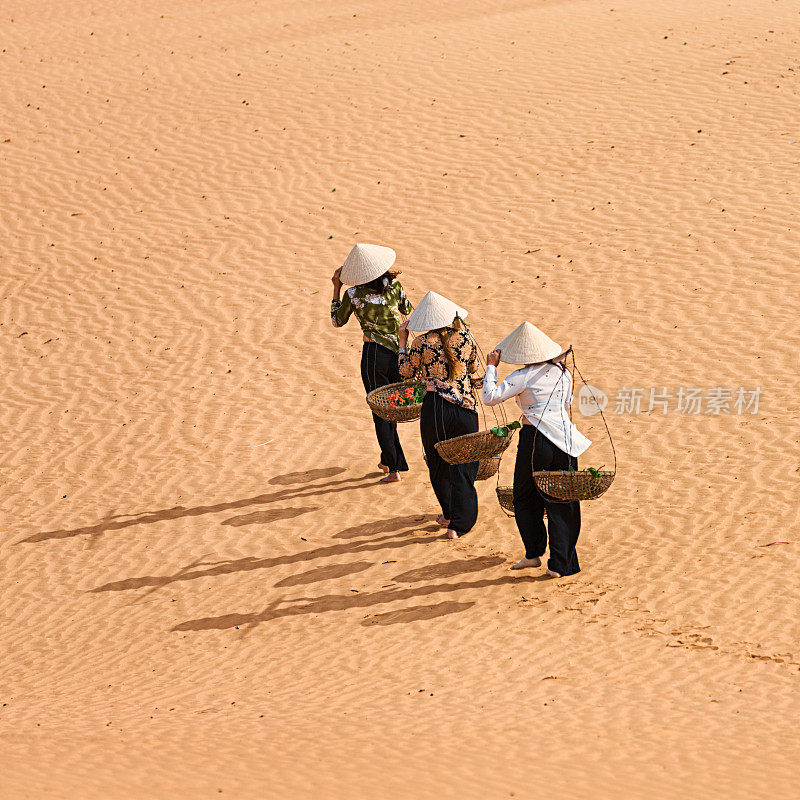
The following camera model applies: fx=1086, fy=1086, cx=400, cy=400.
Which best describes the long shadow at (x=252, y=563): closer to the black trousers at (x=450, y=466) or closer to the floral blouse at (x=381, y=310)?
the black trousers at (x=450, y=466)

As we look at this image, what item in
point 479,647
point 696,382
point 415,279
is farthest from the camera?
point 415,279

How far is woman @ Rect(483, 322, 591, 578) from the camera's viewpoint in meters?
7.42

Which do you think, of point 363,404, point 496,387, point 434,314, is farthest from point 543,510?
point 363,404

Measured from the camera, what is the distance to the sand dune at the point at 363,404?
6.05 m

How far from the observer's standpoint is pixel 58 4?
88.8ft

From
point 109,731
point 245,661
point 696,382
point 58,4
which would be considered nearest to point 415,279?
point 696,382

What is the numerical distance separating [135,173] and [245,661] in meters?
12.7

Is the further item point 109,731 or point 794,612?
point 794,612

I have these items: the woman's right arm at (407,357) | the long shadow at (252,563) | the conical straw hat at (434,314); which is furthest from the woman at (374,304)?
the long shadow at (252,563)

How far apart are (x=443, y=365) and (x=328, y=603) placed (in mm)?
1972

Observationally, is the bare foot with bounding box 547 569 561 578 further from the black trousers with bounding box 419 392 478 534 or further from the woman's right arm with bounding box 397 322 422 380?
the woman's right arm with bounding box 397 322 422 380

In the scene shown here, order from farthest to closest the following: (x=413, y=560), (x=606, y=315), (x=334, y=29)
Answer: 1. (x=334, y=29)
2. (x=606, y=315)
3. (x=413, y=560)

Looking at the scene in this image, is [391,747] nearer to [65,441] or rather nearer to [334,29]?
[65,441]

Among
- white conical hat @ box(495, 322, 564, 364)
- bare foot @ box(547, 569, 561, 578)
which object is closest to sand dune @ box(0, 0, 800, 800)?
bare foot @ box(547, 569, 561, 578)
